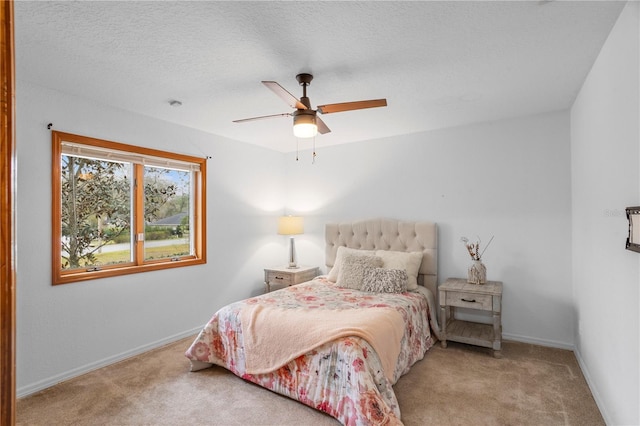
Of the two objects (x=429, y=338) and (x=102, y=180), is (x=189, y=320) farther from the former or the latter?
(x=429, y=338)

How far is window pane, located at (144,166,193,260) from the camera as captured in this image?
145 inches

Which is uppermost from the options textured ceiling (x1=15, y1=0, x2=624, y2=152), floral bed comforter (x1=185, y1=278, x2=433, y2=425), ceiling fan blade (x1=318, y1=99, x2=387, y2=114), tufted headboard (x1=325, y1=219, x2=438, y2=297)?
textured ceiling (x1=15, y1=0, x2=624, y2=152)

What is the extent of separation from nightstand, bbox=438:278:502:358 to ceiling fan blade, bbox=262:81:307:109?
2.31 m

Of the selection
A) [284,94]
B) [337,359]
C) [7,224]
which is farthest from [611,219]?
[7,224]

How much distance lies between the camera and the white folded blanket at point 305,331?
2398mm

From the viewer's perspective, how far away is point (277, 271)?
4578 millimetres

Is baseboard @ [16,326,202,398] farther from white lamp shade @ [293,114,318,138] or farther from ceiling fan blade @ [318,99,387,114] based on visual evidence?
ceiling fan blade @ [318,99,387,114]

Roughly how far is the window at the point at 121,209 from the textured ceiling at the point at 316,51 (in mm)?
545

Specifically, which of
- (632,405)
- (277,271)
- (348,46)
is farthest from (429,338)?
(348,46)

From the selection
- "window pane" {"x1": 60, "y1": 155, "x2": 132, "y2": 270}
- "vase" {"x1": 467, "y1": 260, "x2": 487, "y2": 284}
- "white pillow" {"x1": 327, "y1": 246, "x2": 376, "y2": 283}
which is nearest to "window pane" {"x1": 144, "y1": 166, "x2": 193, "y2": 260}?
"window pane" {"x1": 60, "y1": 155, "x2": 132, "y2": 270}

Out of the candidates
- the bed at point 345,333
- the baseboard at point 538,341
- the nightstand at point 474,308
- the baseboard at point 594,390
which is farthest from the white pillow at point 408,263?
the baseboard at point 594,390

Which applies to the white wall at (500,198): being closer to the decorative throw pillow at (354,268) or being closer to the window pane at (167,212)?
the decorative throw pillow at (354,268)

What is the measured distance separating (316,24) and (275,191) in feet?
11.1

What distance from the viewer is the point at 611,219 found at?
2.07m
